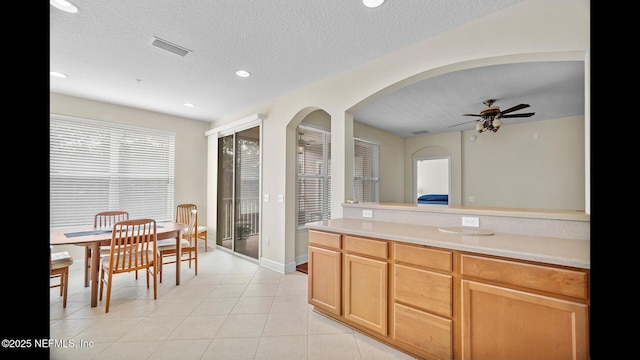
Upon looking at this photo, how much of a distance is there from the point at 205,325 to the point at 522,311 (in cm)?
246

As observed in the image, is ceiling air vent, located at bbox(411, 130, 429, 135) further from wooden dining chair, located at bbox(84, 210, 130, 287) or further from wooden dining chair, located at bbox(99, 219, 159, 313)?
wooden dining chair, located at bbox(84, 210, 130, 287)

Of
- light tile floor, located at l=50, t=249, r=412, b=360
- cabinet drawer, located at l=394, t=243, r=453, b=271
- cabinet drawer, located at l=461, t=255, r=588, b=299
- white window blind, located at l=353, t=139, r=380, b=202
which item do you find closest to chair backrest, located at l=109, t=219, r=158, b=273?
light tile floor, located at l=50, t=249, r=412, b=360

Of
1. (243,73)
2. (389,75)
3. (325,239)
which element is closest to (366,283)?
(325,239)

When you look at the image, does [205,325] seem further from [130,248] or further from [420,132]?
[420,132]

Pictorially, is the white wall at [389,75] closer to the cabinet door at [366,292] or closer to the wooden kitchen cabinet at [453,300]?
the wooden kitchen cabinet at [453,300]

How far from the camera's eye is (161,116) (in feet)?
16.1

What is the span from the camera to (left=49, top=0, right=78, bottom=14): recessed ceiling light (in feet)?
6.36

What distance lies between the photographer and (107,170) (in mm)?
4285

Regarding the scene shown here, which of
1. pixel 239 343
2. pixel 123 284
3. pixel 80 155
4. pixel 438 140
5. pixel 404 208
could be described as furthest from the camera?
pixel 438 140

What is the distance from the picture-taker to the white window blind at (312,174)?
422 cm

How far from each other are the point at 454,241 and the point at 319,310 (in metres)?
1.51

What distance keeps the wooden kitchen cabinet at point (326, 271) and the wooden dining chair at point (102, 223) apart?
2.52 m
